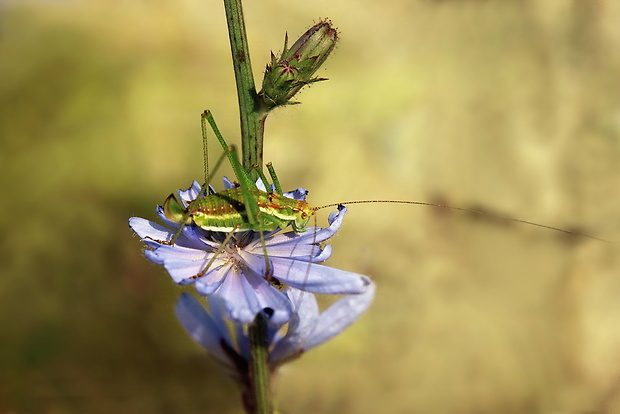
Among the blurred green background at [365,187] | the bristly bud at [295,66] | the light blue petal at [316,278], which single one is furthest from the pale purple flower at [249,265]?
the blurred green background at [365,187]

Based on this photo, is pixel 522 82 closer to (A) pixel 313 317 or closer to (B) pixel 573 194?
(B) pixel 573 194

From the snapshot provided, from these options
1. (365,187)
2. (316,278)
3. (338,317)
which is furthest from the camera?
(365,187)

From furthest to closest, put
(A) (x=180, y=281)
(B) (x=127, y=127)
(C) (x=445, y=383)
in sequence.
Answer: (B) (x=127, y=127) → (C) (x=445, y=383) → (A) (x=180, y=281)

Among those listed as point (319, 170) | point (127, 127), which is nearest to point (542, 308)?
point (319, 170)

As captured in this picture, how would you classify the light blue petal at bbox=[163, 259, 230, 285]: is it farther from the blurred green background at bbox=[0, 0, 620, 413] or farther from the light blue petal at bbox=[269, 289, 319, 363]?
the blurred green background at bbox=[0, 0, 620, 413]

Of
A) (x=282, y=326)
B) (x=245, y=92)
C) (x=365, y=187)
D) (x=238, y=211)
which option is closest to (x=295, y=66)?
(x=245, y=92)

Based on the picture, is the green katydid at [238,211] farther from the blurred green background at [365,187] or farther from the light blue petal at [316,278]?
the blurred green background at [365,187]

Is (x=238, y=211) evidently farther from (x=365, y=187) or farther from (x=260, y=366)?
(x=365, y=187)
